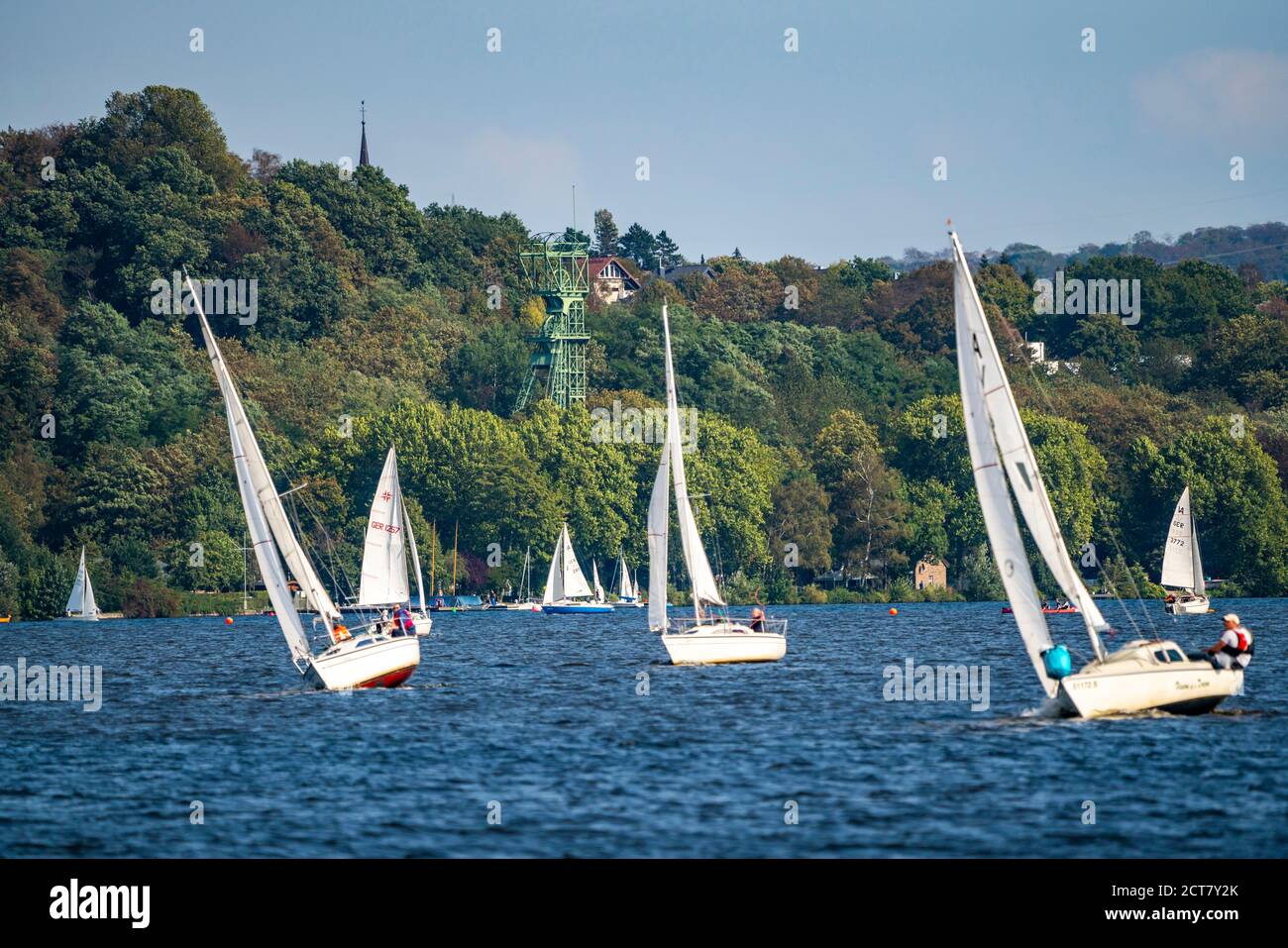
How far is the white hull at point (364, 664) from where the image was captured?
184 feet

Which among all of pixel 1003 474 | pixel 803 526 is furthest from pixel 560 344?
pixel 1003 474

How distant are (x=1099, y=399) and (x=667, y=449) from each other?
100262 millimetres

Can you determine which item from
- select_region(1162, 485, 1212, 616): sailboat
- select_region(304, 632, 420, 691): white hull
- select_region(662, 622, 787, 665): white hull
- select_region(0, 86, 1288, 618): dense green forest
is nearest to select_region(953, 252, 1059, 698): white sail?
select_region(304, 632, 420, 691): white hull

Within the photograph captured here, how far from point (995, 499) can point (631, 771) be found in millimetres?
9858

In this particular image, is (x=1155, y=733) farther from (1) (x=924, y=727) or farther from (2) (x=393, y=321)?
(2) (x=393, y=321)

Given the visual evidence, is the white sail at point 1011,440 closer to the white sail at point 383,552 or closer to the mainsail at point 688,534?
the mainsail at point 688,534

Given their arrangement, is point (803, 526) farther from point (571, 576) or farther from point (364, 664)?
point (364, 664)

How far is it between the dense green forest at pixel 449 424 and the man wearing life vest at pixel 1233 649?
95879 mm

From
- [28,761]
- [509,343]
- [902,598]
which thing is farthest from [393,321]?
[28,761]

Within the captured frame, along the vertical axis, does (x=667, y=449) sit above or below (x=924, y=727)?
above

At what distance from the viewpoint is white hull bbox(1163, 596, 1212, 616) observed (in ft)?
354

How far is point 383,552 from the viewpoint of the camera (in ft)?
273
